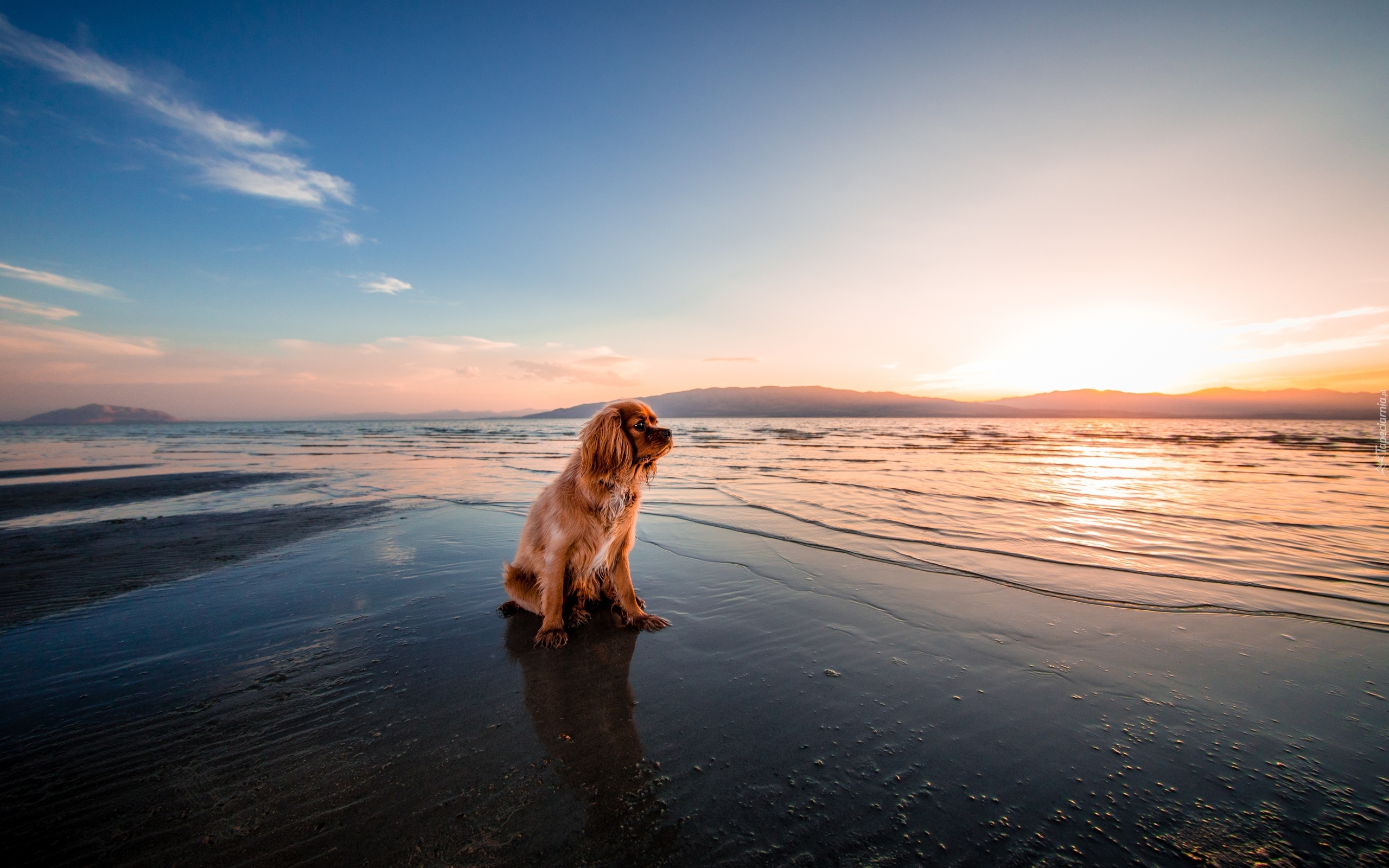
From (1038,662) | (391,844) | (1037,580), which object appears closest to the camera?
(391,844)

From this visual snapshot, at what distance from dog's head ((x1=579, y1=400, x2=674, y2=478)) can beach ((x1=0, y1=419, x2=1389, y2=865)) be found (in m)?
1.38

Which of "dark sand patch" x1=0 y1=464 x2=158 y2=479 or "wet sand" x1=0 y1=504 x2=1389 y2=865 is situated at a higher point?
"dark sand patch" x1=0 y1=464 x2=158 y2=479

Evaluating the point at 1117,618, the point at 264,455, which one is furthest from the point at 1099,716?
the point at 264,455

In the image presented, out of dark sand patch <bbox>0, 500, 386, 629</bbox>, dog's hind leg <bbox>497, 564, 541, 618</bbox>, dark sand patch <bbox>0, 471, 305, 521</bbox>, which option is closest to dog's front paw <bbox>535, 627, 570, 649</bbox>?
dog's hind leg <bbox>497, 564, 541, 618</bbox>

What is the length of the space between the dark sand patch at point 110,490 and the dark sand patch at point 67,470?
2.77m

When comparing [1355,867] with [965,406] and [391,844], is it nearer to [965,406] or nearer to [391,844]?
[391,844]

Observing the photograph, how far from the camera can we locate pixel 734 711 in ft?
8.84

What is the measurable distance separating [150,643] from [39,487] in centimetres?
1464

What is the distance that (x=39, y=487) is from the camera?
11.6 metres

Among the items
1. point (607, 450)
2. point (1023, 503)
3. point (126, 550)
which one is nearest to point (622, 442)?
point (607, 450)

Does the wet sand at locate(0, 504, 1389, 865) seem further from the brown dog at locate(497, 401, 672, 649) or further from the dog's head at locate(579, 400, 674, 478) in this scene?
the dog's head at locate(579, 400, 674, 478)

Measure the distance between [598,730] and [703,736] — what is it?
1.92ft

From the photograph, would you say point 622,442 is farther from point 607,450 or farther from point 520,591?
point 520,591

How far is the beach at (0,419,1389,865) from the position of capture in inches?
73.0
